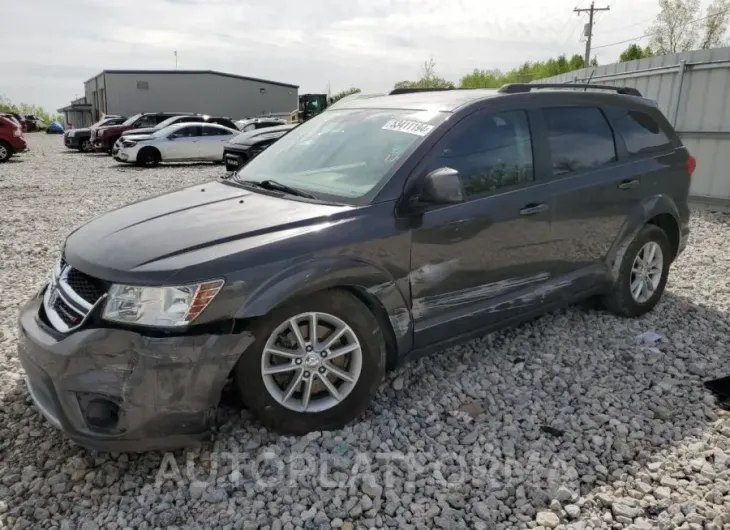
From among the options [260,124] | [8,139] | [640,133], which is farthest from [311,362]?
[8,139]

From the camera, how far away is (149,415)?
8.57 feet

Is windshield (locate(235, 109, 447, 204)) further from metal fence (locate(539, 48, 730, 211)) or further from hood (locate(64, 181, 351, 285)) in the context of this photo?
metal fence (locate(539, 48, 730, 211))

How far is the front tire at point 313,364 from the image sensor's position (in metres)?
2.83

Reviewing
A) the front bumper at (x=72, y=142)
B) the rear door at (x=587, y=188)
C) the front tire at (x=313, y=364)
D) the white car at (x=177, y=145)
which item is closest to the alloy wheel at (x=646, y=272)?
the rear door at (x=587, y=188)

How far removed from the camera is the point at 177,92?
48.7m

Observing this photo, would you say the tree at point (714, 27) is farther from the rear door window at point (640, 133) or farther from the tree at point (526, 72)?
the rear door window at point (640, 133)

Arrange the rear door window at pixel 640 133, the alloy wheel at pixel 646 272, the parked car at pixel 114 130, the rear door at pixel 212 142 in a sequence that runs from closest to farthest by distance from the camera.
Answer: the rear door window at pixel 640 133
the alloy wheel at pixel 646 272
the rear door at pixel 212 142
the parked car at pixel 114 130

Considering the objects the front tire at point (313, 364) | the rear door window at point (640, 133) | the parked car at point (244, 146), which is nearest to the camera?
the front tire at point (313, 364)

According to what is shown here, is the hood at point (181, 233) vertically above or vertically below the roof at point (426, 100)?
below

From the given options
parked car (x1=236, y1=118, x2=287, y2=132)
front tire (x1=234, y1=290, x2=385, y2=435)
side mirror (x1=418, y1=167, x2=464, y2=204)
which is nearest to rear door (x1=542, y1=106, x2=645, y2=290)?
side mirror (x1=418, y1=167, x2=464, y2=204)

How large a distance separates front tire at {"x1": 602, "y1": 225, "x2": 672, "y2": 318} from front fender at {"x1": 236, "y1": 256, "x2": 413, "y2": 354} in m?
2.16

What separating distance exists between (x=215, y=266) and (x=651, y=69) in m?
10.6

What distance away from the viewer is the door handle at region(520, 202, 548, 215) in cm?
373

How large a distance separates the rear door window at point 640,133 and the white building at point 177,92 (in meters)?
47.4
